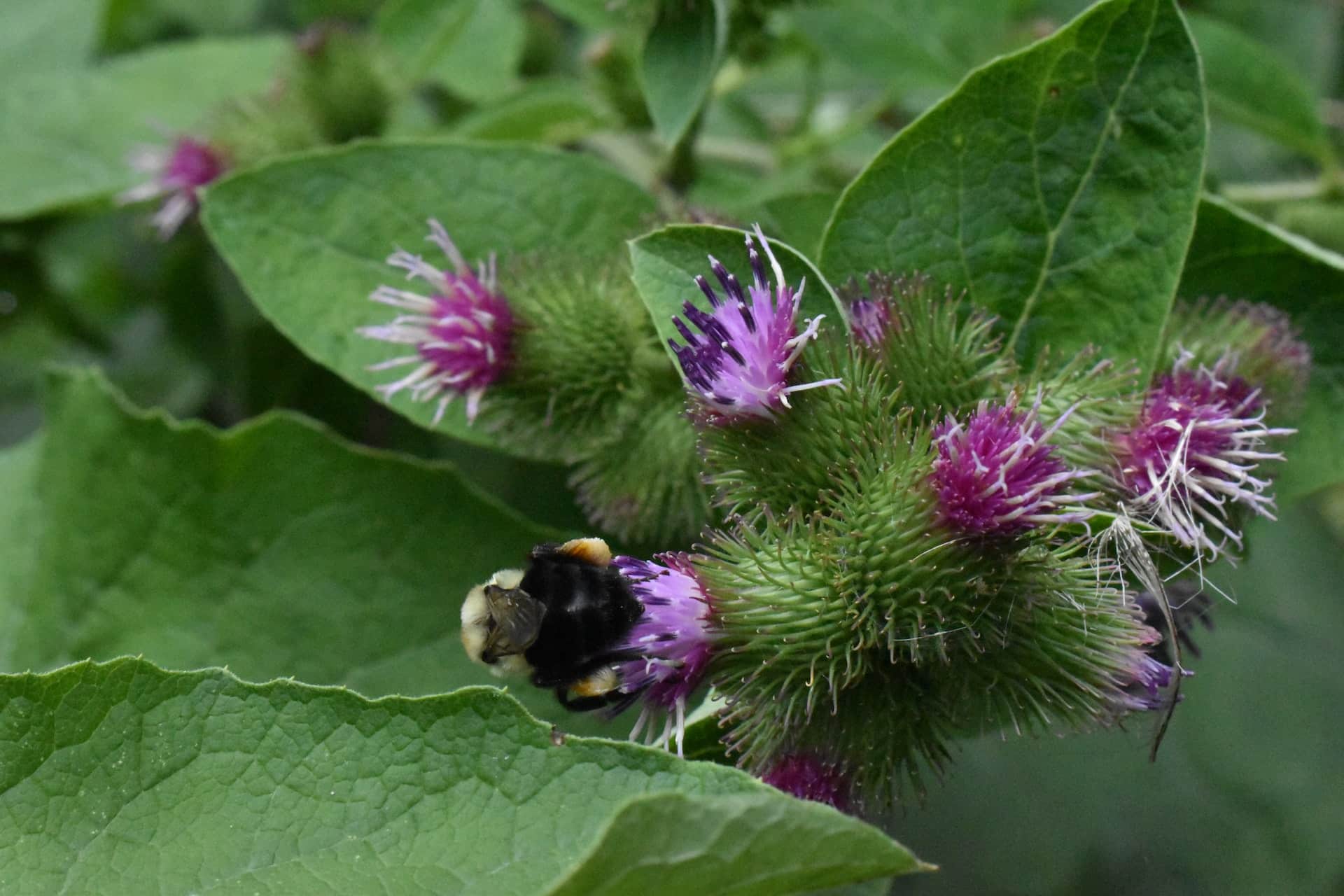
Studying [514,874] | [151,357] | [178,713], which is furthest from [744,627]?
[151,357]

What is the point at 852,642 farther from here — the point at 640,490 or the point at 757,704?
the point at 640,490

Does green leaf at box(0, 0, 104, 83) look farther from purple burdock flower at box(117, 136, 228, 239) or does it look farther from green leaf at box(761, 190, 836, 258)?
green leaf at box(761, 190, 836, 258)

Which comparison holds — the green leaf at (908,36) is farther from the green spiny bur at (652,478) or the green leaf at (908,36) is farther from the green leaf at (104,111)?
the green leaf at (104,111)

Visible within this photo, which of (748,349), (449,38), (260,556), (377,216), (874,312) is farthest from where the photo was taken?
(449,38)

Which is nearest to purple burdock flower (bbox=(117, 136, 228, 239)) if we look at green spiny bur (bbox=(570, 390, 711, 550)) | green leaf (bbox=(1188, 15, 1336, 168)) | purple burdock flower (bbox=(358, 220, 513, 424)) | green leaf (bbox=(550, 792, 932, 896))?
purple burdock flower (bbox=(358, 220, 513, 424))

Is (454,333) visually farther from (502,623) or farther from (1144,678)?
(1144,678)

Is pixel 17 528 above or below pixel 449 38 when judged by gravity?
below

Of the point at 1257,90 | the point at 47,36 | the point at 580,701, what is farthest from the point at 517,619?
the point at 47,36
